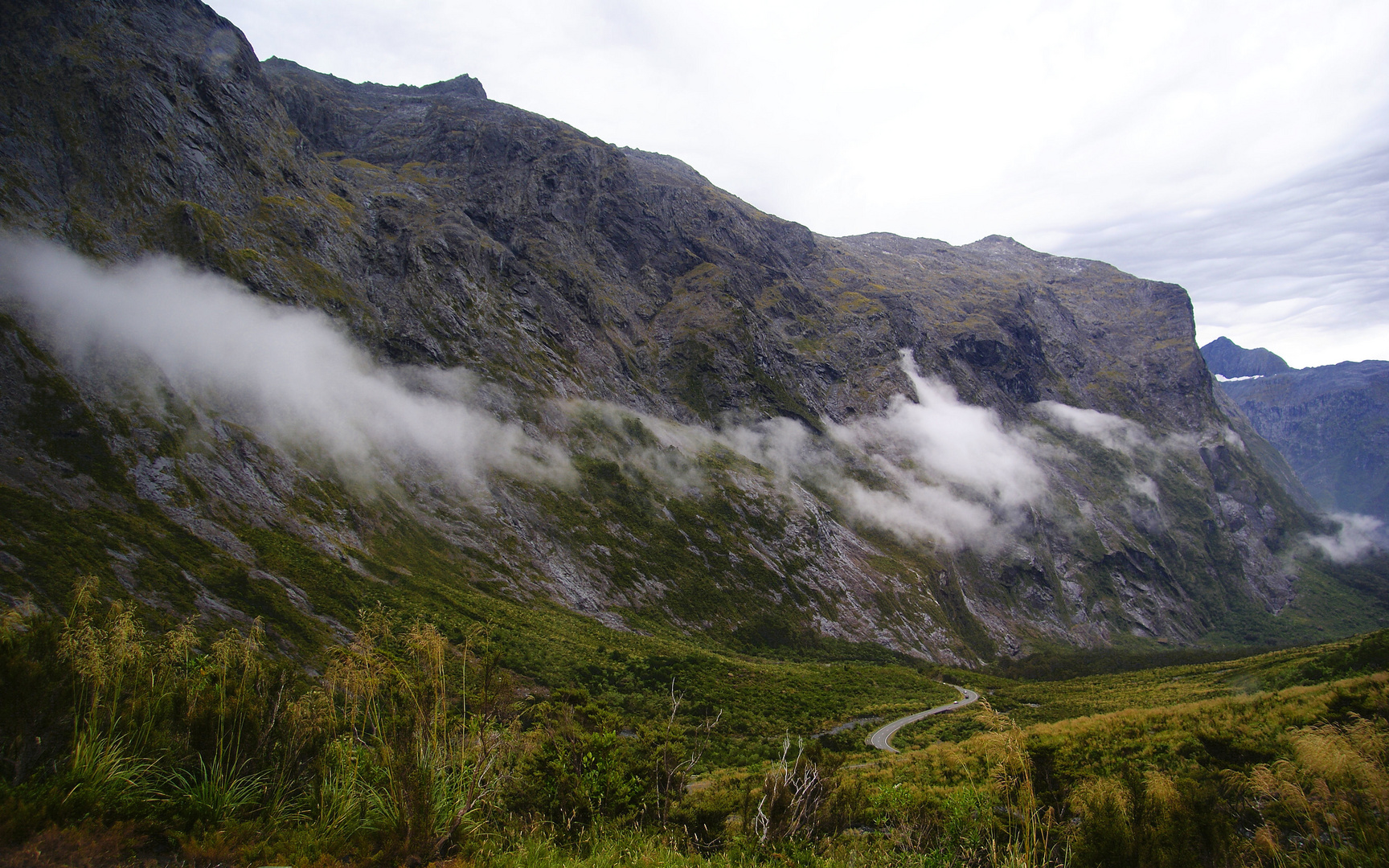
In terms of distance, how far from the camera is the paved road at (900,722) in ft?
174

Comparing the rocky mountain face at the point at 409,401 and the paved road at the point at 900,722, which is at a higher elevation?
the rocky mountain face at the point at 409,401

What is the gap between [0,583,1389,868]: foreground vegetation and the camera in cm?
799

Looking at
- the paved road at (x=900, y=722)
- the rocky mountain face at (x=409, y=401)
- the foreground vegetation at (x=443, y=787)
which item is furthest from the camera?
the rocky mountain face at (x=409, y=401)

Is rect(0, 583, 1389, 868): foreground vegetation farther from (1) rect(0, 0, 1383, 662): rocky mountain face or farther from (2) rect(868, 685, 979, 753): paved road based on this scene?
(1) rect(0, 0, 1383, 662): rocky mountain face

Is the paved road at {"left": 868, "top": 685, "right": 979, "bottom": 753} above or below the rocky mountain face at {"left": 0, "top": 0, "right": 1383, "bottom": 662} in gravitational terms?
below

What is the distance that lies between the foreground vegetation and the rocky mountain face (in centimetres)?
4512

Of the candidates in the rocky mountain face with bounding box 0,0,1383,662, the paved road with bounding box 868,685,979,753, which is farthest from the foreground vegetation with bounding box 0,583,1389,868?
the rocky mountain face with bounding box 0,0,1383,662

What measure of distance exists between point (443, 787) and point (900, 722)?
69.6 meters

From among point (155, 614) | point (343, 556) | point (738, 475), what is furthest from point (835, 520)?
point (155, 614)

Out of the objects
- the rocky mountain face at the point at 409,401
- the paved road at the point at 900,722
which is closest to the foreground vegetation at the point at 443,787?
the paved road at the point at 900,722

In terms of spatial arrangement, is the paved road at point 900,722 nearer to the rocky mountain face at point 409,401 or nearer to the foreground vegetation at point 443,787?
the rocky mountain face at point 409,401

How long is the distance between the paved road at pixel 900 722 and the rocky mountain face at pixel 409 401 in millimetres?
36740

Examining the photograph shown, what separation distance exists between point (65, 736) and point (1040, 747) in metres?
25.1

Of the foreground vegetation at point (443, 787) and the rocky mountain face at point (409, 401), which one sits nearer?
the foreground vegetation at point (443, 787)
